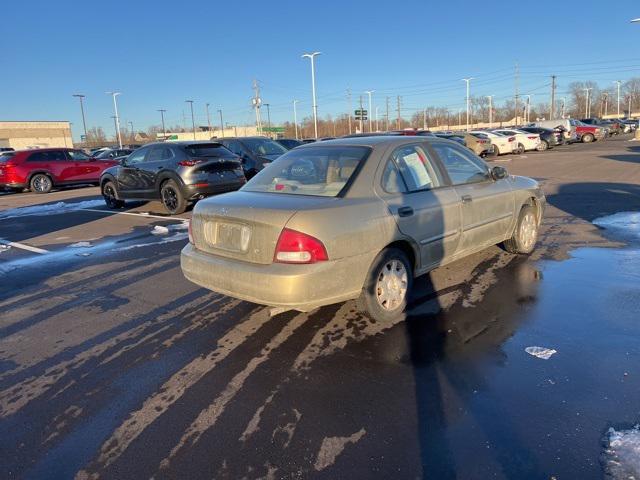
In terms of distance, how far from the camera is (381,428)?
2791mm

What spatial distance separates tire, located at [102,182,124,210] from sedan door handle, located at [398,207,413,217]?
10.1 m

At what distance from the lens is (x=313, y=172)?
450cm

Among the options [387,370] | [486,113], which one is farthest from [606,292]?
[486,113]

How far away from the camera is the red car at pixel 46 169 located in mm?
18406

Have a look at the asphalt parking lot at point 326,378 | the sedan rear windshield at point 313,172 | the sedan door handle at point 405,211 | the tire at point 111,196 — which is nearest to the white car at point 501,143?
the tire at point 111,196

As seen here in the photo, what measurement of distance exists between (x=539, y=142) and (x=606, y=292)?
2877 centimetres

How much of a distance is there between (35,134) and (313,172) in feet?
302

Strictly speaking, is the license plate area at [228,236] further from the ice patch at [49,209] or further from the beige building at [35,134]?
the beige building at [35,134]

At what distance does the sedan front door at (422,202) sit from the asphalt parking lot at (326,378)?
1.88ft


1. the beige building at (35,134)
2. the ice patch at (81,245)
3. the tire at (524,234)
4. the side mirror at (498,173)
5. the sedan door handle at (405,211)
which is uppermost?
the beige building at (35,134)

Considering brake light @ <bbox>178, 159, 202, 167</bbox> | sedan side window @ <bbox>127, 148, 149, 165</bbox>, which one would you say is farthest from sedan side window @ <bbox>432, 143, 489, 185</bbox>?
sedan side window @ <bbox>127, 148, 149, 165</bbox>

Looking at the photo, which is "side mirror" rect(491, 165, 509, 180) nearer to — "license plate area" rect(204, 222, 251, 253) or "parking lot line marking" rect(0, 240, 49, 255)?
"license plate area" rect(204, 222, 251, 253)

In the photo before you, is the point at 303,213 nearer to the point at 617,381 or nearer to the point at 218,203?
the point at 218,203

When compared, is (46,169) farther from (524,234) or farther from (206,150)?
(524,234)
